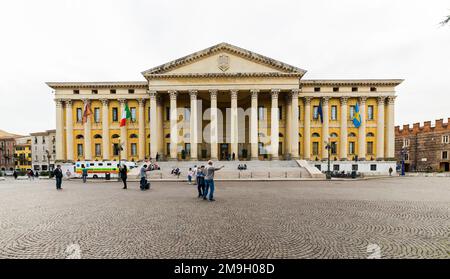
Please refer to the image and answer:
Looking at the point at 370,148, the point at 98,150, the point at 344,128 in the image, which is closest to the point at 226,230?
the point at 344,128

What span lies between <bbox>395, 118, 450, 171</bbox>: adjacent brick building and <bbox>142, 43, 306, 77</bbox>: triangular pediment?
29798 mm

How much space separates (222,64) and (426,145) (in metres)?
40.8

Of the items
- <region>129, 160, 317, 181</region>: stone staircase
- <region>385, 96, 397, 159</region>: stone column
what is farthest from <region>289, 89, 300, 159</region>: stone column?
<region>385, 96, 397, 159</region>: stone column

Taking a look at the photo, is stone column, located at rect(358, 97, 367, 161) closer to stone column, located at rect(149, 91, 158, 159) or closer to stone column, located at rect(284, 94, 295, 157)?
stone column, located at rect(284, 94, 295, 157)

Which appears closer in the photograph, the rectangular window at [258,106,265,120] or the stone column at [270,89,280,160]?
the stone column at [270,89,280,160]

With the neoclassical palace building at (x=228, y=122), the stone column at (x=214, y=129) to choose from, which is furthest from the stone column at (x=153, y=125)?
the stone column at (x=214, y=129)

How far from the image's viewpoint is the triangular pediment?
33.4 meters

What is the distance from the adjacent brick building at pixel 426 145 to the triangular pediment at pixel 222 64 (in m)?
29.8

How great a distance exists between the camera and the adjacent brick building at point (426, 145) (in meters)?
38.5

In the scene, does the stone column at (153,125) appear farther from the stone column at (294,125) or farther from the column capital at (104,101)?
the stone column at (294,125)

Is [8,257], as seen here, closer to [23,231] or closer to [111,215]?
[23,231]

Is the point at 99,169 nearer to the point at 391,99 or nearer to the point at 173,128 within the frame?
the point at 173,128
